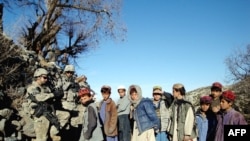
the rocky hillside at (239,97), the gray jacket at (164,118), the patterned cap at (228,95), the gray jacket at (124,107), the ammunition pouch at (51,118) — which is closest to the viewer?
the patterned cap at (228,95)

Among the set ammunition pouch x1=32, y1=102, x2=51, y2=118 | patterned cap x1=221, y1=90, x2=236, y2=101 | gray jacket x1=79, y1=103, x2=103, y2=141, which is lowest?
gray jacket x1=79, y1=103, x2=103, y2=141

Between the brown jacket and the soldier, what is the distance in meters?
1.42

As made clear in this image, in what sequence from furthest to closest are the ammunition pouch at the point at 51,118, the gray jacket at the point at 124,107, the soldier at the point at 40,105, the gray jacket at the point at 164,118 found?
the gray jacket at the point at 124,107
the ammunition pouch at the point at 51,118
the soldier at the point at 40,105
the gray jacket at the point at 164,118

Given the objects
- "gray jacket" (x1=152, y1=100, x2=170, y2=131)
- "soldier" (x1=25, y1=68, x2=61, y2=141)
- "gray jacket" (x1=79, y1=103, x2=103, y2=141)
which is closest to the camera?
"gray jacket" (x1=79, y1=103, x2=103, y2=141)

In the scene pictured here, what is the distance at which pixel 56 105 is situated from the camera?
10.2m

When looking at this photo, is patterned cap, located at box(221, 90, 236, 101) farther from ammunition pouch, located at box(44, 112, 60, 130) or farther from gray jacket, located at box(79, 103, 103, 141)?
ammunition pouch, located at box(44, 112, 60, 130)

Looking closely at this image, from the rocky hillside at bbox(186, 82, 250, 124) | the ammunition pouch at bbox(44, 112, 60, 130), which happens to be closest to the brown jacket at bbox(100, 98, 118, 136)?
the ammunition pouch at bbox(44, 112, 60, 130)

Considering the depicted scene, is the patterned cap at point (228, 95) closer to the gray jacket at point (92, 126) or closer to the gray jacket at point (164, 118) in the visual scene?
the gray jacket at point (164, 118)

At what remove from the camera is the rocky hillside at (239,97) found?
529 inches

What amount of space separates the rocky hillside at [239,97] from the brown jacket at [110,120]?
5.61 m

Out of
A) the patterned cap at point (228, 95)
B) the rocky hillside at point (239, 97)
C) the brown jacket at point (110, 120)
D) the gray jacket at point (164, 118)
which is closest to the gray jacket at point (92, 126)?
the brown jacket at point (110, 120)

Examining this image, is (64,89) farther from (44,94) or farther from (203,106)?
(203,106)

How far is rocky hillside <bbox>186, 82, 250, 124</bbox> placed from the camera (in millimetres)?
13430

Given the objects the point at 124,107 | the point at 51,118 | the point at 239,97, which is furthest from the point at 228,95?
the point at 239,97
